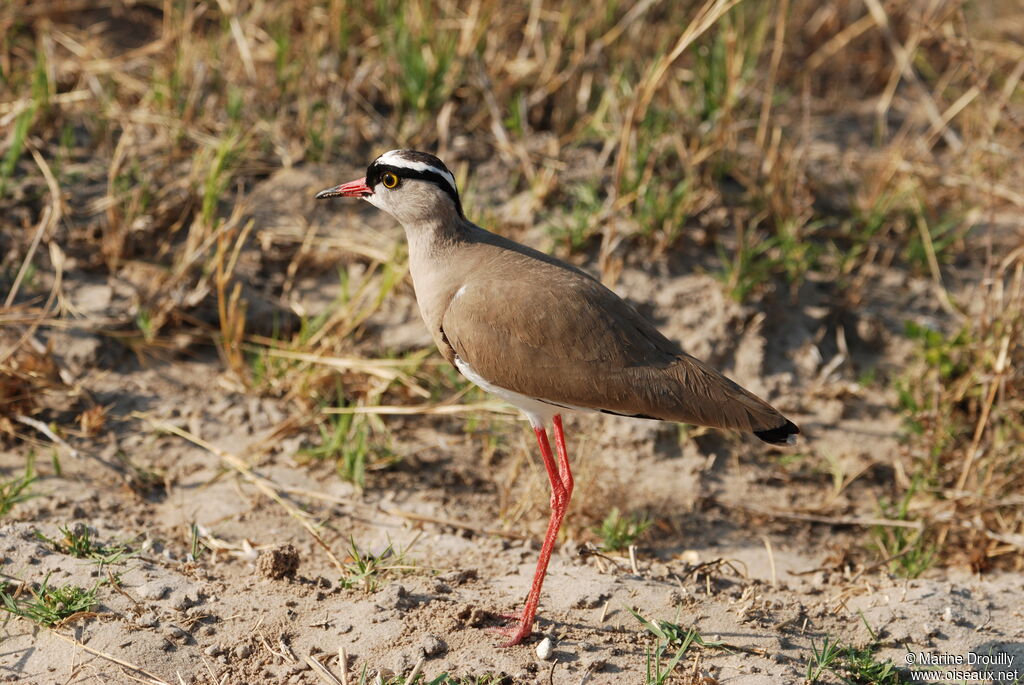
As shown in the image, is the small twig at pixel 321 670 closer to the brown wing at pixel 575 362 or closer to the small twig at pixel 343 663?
the small twig at pixel 343 663

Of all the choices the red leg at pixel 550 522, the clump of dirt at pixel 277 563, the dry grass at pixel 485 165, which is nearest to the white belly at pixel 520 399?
the red leg at pixel 550 522

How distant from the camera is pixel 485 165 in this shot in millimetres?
6117

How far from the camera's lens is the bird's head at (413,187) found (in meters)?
4.07

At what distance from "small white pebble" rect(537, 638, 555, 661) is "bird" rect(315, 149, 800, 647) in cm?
8

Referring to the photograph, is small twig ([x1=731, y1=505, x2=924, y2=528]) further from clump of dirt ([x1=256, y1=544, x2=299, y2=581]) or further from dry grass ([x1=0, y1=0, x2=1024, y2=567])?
clump of dirt ([x1=256, y1=544, x2=299, y2=581])

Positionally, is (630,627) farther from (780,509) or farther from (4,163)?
(4,163)

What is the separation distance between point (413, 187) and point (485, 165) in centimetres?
206

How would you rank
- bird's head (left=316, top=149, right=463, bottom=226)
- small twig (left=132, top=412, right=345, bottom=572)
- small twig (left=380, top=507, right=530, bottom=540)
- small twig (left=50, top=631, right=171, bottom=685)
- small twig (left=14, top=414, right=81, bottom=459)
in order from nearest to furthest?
small twig (left=50, top=631, right=171, bottom=685)
bird's head (left=316, top=149, right=463, bottom=226)
small twig (left=132, top=412, right=345, bottom=572)
small twig (left=380, top=507, right=530, bottom=540)
small twig (left=14, top=414, right=81, bottom=459)

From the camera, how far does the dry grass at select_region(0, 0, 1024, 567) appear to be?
506 cm

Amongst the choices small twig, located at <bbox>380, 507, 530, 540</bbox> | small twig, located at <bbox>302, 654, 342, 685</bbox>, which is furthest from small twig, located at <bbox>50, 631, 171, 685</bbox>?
small twig, located at <bbox>380, 507, 530, 540</bbox>

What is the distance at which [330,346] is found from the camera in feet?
16.9

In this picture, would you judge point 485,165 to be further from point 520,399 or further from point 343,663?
point 343,663

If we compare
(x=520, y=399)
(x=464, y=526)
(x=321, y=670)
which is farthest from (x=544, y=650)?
(x=464, y=526)

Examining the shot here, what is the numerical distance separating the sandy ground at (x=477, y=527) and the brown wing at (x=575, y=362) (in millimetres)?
706
